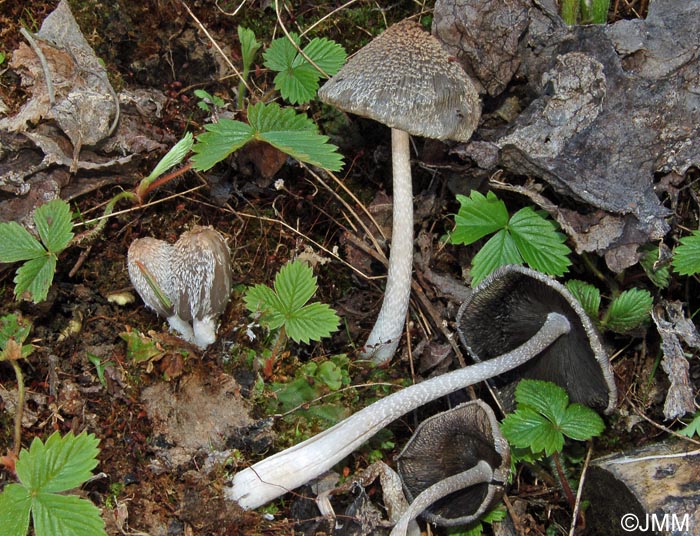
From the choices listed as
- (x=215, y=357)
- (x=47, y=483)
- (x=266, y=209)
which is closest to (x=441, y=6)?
(x=266, y=209)

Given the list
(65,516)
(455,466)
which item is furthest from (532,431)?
(65,516)

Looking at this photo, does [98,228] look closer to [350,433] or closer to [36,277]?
[36,277]

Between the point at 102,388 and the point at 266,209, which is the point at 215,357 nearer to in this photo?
the point at 102,388

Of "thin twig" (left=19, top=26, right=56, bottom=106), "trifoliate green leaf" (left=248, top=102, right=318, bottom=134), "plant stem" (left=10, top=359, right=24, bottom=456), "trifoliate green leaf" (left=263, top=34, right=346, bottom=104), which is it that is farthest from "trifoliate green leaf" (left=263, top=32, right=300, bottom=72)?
"plant stem" (left=10, top=359, right=24, bottom=456)

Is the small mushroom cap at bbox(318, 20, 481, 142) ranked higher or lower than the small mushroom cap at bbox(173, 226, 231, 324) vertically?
higher

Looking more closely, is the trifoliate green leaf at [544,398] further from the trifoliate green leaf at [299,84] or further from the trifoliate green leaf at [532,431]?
the trifoliate green leaf at [299,84]

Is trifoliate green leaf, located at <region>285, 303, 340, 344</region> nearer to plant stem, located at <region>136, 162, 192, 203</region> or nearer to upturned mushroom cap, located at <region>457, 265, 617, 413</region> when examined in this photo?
upturned mushroom cap, located at <region>457, 265, 617, 413</region>

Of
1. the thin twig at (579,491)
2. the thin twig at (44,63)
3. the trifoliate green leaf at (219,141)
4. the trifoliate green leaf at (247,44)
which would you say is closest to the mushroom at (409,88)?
the trifoliate green leaf at (219,141)
